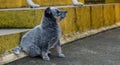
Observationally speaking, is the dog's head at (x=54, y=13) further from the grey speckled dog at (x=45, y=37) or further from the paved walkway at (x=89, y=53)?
the paved walkway at (x=89, y=53)

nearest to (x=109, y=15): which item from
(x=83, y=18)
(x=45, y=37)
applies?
(x=83, y=18)

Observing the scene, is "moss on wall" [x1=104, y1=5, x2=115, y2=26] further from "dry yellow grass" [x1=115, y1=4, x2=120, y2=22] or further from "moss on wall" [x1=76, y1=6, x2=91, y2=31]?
"moss on wall" [x1=76, y1=6, x2=91, y2=31]

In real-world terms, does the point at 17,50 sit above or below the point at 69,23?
above

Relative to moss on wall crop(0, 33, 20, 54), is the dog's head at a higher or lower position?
higher

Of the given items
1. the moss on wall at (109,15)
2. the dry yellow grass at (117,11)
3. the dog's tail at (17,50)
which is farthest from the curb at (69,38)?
the dry yellow grass at (117,11)

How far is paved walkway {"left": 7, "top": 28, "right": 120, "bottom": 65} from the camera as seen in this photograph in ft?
16.3

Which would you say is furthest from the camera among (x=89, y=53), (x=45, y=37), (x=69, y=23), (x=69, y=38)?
(x=69, y=23)

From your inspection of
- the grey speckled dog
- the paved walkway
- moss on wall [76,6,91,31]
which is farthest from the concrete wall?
the paved walkway

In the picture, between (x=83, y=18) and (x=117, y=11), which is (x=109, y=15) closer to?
(x=117, y=11)

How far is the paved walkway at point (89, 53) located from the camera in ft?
16.3

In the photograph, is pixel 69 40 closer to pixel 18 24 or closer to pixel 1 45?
pixel 18 24

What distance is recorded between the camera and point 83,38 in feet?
24.7

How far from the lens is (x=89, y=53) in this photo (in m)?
5.72

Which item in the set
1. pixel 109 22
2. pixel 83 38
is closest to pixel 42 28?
pixel 83 38
